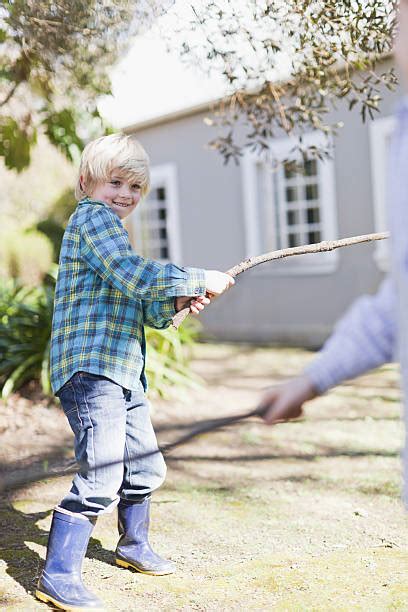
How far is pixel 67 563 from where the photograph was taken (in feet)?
9.27

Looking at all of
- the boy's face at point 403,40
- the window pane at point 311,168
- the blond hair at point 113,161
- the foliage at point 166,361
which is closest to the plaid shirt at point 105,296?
the blond hair at point 113,161

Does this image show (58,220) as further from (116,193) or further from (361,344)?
(361,344)

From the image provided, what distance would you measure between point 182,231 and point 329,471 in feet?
25.5

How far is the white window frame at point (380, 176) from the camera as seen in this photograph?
9.05 meters

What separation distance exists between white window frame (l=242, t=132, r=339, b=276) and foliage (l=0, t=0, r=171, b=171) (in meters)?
3.66

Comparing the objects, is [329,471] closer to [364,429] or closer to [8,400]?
[364,429]

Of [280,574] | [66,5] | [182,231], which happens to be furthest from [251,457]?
[182,231]

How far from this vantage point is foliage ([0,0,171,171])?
435 centimetres

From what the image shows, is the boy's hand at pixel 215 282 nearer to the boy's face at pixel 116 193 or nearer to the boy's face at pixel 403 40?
the boy's face at pixel 116 193

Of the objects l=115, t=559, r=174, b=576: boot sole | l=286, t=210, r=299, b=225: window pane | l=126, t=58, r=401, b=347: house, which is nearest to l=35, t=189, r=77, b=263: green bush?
l=126, t=58, r=401, b=347: house

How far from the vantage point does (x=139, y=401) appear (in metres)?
3.01

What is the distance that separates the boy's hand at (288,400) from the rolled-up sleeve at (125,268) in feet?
3.02

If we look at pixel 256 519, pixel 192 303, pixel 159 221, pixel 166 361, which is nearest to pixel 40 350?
pixel 166 361

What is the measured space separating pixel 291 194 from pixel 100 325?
810 centimetres
